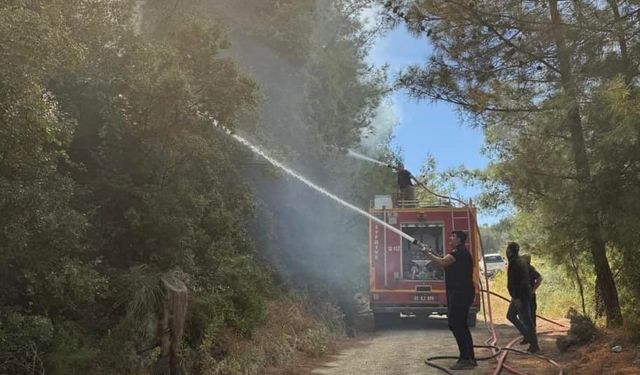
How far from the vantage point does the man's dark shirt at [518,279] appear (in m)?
8.78

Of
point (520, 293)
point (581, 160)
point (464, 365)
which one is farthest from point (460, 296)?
point (581, 160)

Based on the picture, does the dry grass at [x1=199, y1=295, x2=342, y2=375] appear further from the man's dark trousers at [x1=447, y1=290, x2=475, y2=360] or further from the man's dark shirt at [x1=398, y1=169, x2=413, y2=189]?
the man's dark shirt at [x1=398, y1=169, x2=413, y2=189]

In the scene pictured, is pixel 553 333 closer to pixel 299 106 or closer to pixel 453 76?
pixel 453 76

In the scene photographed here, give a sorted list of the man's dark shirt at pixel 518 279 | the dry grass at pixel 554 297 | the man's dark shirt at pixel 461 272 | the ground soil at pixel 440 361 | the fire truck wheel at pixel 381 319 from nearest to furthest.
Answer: the ground soil at pixel 440 361
the man's dark shirt at pixel 461 272
the man's dark shirt at pixel 518 279
the fire truck wheel at pixel 381 319
the dry grass at pixel 554 297

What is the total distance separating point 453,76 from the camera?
8820 mm

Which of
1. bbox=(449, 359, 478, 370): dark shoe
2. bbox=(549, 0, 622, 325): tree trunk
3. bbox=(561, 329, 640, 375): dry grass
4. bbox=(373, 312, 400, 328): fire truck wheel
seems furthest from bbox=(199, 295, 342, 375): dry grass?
bbox=(549, 0, 622, 325): tree trunk

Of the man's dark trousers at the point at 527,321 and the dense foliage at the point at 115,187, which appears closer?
the dense foliage at the point at 115,187

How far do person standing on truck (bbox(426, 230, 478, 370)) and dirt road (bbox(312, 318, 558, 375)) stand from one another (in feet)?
0.77

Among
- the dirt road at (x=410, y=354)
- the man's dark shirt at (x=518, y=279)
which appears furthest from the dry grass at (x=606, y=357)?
the man's dark shirt at (x=518, y=279)

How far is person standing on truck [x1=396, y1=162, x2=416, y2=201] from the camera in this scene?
1485cm

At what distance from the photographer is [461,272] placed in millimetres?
7410

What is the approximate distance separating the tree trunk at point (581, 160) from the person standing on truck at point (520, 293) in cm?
100

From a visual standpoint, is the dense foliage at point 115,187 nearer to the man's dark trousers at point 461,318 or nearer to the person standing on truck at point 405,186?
the man's dark trousers at point 461,318

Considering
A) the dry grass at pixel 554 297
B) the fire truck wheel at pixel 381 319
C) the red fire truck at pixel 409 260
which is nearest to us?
the red fire truck at pixel 409 260
